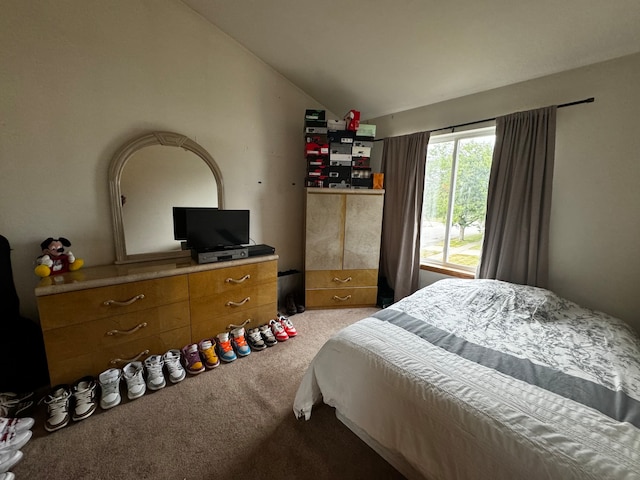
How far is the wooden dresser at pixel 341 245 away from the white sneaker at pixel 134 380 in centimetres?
153

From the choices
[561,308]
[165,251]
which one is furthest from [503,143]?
[165,251]

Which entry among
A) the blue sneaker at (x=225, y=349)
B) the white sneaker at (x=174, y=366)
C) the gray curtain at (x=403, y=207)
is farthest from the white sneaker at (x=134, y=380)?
the gray curtain at (x=403, y=207)

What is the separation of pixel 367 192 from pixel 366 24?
53.3 inches

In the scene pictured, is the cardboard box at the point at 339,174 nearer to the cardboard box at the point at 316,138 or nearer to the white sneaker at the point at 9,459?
the cardboard box at the point at 316,138

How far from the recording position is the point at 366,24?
1822 millimetres

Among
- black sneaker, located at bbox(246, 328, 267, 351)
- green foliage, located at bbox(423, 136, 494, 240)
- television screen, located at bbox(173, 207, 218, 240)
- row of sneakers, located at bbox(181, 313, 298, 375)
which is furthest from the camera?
green foliage, located at bbox(423, 136, 494, 240)

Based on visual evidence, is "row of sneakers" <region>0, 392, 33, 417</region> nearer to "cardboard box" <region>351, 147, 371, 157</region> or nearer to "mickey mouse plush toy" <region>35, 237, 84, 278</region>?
"mickey mouse plush toy" <region>35, 237, 84, 278</region>

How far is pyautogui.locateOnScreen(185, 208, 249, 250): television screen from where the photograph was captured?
1.96 m

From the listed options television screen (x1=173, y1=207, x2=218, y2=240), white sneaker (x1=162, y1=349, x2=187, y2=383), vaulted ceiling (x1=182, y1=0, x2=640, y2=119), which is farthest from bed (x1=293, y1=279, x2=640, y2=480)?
vaulted ceiling (x1=182, y1=0, x2=640, y2=119)

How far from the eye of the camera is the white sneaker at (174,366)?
5.43ft

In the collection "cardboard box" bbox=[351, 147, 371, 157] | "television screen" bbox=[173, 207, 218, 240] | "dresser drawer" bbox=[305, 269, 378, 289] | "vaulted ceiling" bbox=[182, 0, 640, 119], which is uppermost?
"vaulted ceiling" bbox=[182, 0, 640, 119]

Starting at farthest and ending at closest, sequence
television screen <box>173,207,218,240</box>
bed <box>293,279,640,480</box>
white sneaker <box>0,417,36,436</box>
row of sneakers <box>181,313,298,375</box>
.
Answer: television screen <box>173,207,218,240</box>
row of sneakers <box>181,313,298,375</box>
white sneaker <box>0,417,36,436</box>
bed <box>293,279,640,480</box>

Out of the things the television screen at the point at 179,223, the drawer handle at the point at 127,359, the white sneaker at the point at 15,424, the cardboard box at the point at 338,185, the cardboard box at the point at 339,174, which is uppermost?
the cardboard box at the point at 339,174

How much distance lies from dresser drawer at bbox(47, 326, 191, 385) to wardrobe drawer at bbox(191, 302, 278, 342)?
7 cm
